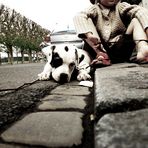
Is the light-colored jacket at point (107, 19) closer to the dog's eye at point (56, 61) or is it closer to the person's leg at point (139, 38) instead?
the person's leg at point (139, 38)

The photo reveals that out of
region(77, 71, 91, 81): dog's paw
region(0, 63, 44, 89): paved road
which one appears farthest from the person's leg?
region(0, 63, 44, 89): paved road

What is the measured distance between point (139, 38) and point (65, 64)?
991 millimetres

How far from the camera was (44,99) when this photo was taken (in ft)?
7.43

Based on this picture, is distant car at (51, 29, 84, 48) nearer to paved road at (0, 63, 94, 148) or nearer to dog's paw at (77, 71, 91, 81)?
dog's paw at (77, 71, 91, 81)

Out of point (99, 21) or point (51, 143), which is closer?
point (51, 143)

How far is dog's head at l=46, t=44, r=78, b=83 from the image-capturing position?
3291mm

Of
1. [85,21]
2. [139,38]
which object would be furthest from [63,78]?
[139,38]

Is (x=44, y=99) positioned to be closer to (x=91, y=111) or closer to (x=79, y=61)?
(x=91, y=111)

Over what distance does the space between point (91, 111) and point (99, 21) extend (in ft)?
7.82

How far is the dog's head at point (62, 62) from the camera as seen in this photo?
3291mm

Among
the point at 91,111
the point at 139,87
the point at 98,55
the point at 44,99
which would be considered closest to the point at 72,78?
the point at 98,55

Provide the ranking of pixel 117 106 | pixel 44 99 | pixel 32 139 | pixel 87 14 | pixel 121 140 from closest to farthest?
pixel 121 140 < pixel 117 106 < pixel 32 139 < pixel 44 99 < pixel 87 14

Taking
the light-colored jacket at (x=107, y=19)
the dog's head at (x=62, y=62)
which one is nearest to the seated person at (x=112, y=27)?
the light-colored jacket at (x=107, y=19)

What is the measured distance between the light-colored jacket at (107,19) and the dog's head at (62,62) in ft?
1.66
